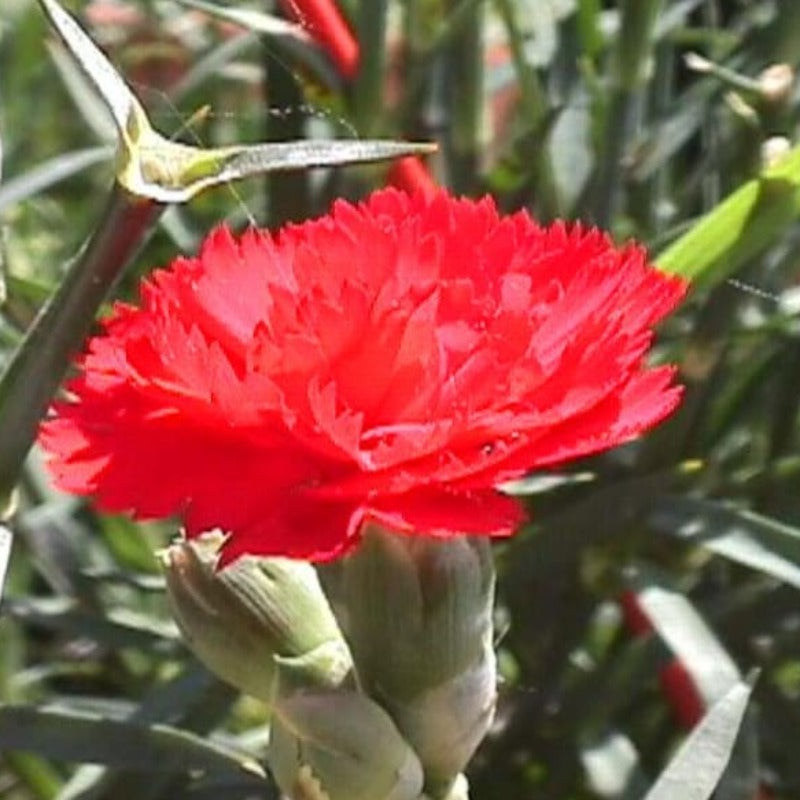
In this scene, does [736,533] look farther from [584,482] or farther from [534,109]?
[534,109]

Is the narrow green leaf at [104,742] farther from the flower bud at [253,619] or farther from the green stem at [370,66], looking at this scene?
the green stem at [370,66]

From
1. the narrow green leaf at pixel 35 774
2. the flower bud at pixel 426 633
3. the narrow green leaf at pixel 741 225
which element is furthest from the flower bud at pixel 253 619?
the narrow green leaf at pixel 35 774

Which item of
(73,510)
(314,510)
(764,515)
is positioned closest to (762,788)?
(764,515)

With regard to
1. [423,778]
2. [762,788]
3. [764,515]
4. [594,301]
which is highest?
[594,301]

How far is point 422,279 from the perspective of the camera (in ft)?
1.72

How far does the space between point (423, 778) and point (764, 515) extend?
334 millimetres

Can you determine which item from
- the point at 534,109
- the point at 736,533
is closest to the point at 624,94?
the point at 534,109

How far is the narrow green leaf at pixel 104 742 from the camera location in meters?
0.71

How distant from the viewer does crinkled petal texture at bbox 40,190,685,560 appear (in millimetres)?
484

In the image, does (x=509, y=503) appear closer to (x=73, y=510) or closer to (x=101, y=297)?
(x=101, y=297)

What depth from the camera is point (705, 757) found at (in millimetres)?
629

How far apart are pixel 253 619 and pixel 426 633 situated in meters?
0.04

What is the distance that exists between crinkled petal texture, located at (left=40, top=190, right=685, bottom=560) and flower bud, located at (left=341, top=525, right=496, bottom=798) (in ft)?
0.12

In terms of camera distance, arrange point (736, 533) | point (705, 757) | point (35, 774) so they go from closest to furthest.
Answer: point (705, 757), point (736, 533), point (35, 774)
